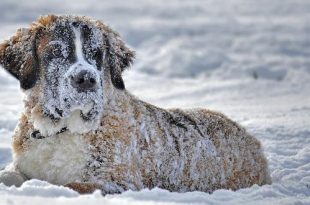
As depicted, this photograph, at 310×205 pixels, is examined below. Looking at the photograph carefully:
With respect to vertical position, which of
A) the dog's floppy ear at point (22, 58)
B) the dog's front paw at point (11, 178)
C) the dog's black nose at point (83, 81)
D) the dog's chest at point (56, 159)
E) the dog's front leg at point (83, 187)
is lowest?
the dog's front leg at point (83, 187)

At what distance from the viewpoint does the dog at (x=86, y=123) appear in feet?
20.5

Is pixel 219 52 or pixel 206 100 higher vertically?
pixel 219 52

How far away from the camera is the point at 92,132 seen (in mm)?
6391

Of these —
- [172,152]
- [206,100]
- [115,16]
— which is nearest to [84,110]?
[172,152]

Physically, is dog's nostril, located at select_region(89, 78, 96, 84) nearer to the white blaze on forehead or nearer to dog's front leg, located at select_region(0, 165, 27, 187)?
the white blaze on forehead

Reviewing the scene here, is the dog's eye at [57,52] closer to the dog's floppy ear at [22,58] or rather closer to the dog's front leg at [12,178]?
the dog's floppy ear at [22,58]

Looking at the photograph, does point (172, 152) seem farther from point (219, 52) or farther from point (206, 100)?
point (219, 52)

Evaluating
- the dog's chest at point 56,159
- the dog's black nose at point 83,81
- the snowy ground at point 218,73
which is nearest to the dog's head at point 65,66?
the dog's black nose at point 83,81

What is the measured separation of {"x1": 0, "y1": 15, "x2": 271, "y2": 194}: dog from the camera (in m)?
6.24

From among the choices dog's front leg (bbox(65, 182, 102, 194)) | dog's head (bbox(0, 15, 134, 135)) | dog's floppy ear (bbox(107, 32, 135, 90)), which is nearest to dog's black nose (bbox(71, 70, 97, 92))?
dog's head (bbox(0, 15, 134, 135))

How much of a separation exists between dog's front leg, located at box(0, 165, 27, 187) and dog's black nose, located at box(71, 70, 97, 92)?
35.5 inches

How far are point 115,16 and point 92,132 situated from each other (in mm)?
20007

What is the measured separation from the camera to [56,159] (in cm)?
636

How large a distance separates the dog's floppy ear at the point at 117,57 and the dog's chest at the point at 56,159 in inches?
25.4
